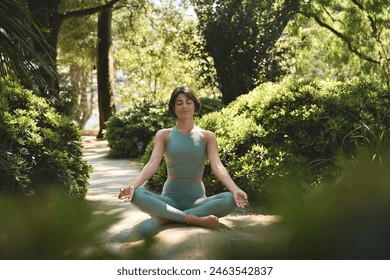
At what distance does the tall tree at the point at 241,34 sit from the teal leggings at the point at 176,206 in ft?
27.7

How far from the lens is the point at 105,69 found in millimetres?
16719

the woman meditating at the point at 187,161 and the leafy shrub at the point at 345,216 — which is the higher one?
the leafy shrub at the point at 345,216

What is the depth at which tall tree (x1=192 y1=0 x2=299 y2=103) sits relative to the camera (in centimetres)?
1197

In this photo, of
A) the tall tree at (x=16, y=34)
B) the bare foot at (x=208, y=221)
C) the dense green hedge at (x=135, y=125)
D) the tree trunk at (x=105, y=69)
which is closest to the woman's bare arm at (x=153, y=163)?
the bare foot at (x=208, y=221)

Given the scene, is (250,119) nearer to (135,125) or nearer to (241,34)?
(135,125)

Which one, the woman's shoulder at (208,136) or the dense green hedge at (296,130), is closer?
the woman's shoulder at (208,136)

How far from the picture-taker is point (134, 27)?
64.6ft

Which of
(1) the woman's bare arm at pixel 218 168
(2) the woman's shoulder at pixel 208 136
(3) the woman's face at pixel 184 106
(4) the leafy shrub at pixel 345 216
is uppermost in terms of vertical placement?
(3) the woman's face at pixel 184 106

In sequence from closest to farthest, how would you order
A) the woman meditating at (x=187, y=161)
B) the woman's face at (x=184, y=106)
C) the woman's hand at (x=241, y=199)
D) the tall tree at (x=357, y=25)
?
the woman's hand at (x=241, y=199), the woman meditating at (x=187, y=161), the woman's face at (x=184, y=106), the tall tree at (x=357, y=25)

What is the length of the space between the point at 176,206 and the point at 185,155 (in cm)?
41

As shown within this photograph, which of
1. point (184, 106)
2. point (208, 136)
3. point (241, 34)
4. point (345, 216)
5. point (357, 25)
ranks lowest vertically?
point (208, 136)

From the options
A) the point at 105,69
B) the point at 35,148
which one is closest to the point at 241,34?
the point at 105,69

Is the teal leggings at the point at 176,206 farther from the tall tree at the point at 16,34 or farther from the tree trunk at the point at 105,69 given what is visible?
the tree trunk at the point at 105,69

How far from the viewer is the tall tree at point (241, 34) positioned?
11969 mm
